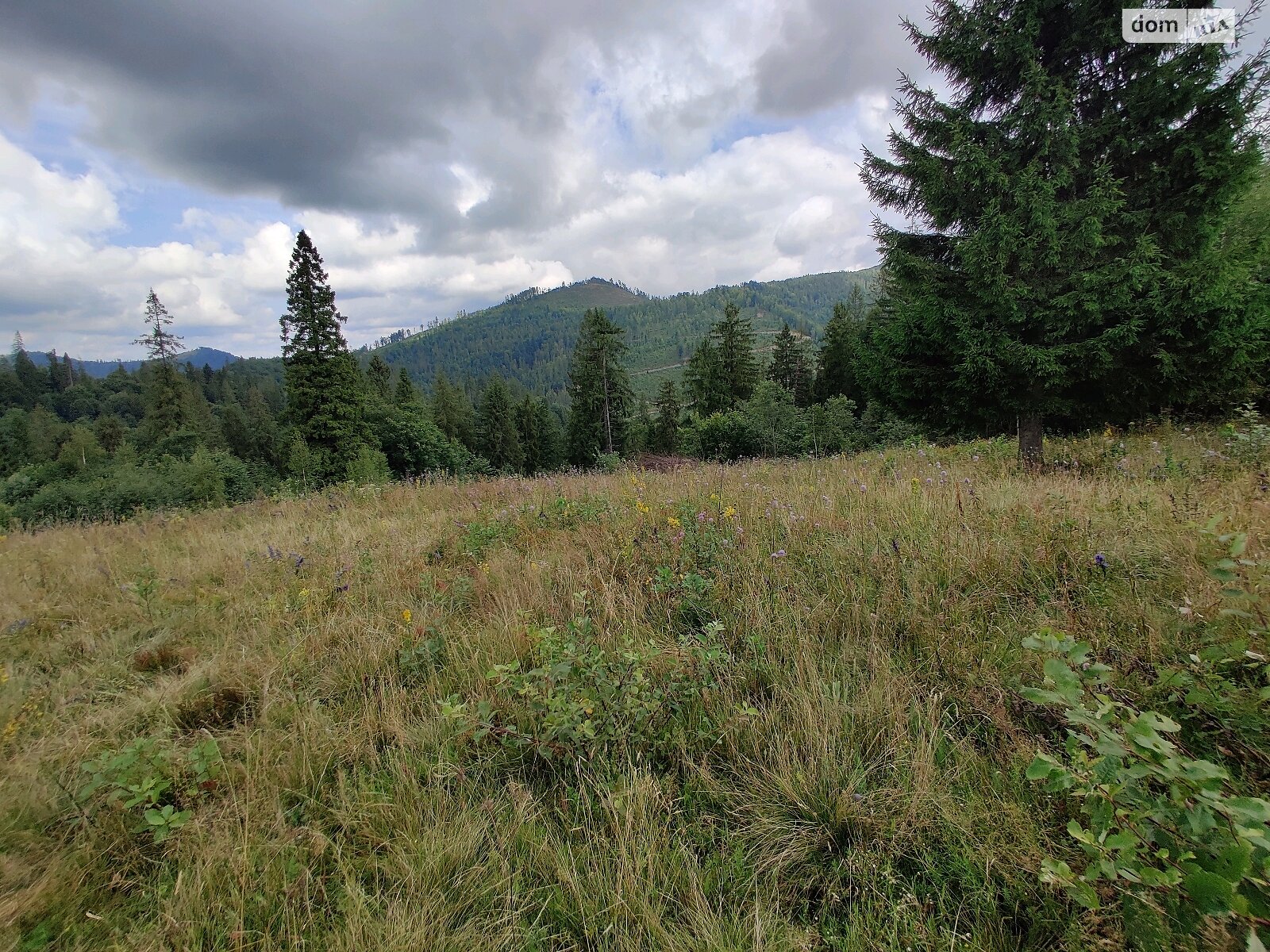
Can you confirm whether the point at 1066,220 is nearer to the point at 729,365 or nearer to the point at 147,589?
the point at 147,589

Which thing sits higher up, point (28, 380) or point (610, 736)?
point (28, 380)

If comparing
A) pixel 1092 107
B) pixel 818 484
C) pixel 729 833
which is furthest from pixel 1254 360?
pixel 729 833

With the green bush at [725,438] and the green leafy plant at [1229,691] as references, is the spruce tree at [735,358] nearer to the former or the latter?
the green bush at [725,438]

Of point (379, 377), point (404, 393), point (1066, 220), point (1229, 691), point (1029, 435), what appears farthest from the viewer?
point (379, 377)

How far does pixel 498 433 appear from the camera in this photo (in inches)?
2213

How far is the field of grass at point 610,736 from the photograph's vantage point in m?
1.37

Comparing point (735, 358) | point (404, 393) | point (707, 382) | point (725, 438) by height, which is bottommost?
point (725, 438)

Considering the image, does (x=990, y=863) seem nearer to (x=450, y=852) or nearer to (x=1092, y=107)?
(x=450, y=852)

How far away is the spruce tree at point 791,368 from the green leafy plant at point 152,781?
41960mm

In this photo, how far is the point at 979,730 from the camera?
1828 millimetres

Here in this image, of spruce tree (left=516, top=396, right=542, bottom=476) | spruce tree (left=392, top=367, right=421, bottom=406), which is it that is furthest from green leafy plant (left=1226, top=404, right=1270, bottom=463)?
spruce tree (left=516, top=396, right=542, bottom=476)

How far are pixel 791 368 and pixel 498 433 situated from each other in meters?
34.0

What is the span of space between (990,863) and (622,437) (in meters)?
42.0

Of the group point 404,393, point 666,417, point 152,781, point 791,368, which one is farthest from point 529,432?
point 152,781
